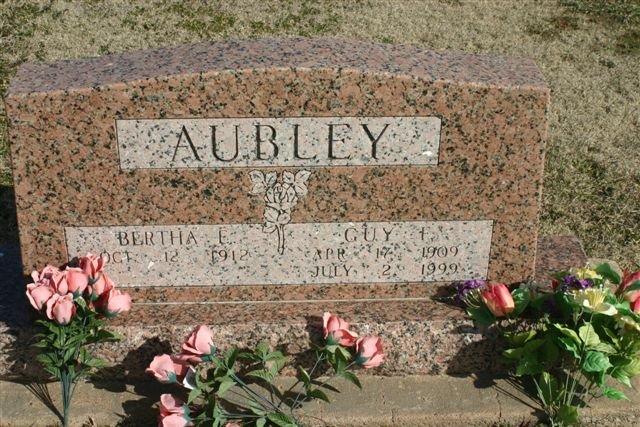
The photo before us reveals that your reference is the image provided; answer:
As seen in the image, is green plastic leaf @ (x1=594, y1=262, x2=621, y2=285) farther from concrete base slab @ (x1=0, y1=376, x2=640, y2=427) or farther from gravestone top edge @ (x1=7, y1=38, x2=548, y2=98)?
gravestone top edge @ (x1=7, y1=38, x2=548, y2=98)

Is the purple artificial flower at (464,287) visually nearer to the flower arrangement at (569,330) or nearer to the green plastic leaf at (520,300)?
the flower arrangement at (569,330)

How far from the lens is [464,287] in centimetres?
421

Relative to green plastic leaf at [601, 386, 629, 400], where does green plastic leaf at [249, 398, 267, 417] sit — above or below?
below

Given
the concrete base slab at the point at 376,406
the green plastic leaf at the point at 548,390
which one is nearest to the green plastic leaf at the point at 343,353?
the concrete base slab at the point at 376,406

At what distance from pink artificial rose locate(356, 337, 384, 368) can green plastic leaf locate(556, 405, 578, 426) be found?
2.60ft

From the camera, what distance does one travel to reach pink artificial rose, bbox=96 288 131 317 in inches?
153

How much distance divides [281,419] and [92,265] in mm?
1033

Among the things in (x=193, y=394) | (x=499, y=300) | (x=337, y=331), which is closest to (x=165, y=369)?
(x=193, y=394)

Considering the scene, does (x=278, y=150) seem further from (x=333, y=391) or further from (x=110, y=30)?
(x=110, y=30)

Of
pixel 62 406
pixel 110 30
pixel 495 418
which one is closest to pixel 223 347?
pixel 62 406

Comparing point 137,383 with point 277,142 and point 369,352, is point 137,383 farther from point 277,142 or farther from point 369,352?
point 277,142

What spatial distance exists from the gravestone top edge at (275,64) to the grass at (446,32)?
2.49 meters

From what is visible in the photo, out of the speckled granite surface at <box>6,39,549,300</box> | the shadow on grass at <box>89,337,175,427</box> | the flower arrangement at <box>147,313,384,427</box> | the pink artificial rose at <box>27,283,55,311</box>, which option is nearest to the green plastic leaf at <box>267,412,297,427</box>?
the flower arrangement at <box>147,313,384,427</box>

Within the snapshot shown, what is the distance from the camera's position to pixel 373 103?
12.6ft
